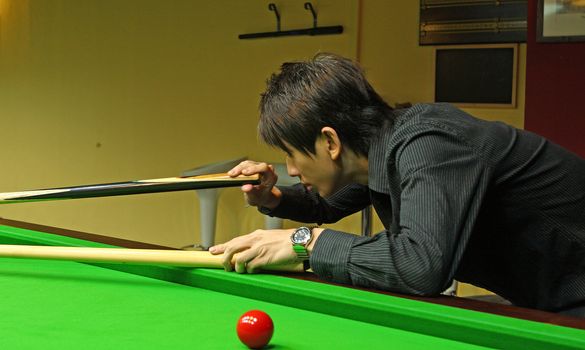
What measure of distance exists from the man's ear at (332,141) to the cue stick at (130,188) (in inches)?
16.9

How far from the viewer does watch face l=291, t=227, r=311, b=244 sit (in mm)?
1574

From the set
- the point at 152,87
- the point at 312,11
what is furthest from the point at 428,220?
the point at 152,87

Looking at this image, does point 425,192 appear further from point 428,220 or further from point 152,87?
point 152,87

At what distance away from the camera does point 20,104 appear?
621 centimetres

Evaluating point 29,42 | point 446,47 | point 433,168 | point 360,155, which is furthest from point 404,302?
point 29,42

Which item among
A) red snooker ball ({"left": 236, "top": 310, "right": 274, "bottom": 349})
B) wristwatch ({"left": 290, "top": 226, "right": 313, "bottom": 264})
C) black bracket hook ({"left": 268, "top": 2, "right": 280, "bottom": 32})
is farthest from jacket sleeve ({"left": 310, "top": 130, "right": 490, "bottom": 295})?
black bracket hook ({"left": 268, "top": 2, "right": 280, "bottom": 32})

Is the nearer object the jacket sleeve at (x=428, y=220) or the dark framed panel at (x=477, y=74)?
the jacket sleeve at (x=428, y=220)

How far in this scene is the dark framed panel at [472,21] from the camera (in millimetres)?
4023

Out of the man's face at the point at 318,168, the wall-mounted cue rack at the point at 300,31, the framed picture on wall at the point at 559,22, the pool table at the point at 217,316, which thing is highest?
the wall-mounted cue rack at the point at 300,31

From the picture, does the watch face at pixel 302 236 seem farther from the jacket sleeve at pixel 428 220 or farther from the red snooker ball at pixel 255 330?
the red snooker ball at pixel 255 330

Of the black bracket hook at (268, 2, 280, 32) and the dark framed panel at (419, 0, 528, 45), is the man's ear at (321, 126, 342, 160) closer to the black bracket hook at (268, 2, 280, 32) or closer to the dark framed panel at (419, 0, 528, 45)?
the dark framed panel at (419, 0, 528, 45)

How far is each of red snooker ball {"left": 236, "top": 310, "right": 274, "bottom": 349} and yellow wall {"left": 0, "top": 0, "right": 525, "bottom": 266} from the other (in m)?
3.19

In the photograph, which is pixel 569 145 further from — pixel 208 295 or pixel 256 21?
pixel 256 21

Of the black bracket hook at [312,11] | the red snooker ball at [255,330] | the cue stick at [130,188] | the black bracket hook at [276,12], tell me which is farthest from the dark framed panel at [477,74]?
the red snooker ball at [255,330]
